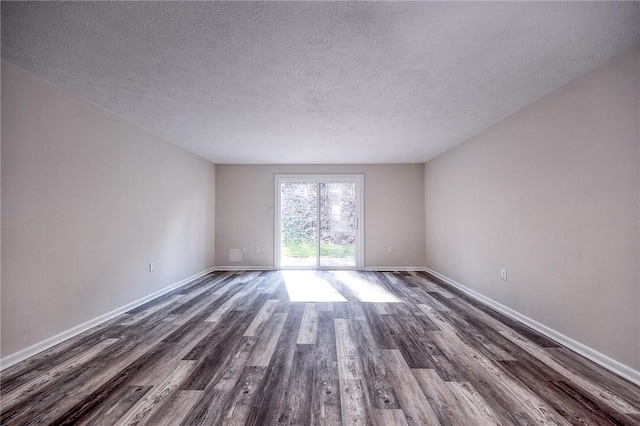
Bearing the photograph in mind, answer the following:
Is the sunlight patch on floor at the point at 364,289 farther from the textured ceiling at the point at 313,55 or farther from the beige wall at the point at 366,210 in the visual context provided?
the textured ceiling at the point at 313,55

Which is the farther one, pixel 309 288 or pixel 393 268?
pixel 393 268

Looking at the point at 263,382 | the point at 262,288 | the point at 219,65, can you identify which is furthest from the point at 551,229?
the point at 262,288

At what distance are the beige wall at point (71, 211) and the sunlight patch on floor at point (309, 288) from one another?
6.23 ft

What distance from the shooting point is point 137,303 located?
323cm

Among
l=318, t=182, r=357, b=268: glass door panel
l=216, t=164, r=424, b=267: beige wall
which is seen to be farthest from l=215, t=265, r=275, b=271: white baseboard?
l=318, t=182, r=357, b=268: glass door panel

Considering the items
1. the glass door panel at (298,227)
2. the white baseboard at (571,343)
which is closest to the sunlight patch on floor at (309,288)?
the glass door panel at (298,227)

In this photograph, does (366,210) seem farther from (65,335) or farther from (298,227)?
(65,335)

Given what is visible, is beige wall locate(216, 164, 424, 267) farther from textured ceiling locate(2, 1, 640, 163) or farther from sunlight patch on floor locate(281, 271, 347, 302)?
textured ceiling locate(2, 1, 640, 163)

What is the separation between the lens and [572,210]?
7.33 ft

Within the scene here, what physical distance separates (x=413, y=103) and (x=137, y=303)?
12.9ft

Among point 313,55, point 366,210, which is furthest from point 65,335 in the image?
point 366,210

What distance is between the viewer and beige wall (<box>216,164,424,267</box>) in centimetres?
557

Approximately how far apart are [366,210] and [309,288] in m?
2.25

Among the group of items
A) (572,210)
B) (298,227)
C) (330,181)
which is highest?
(330,181)
